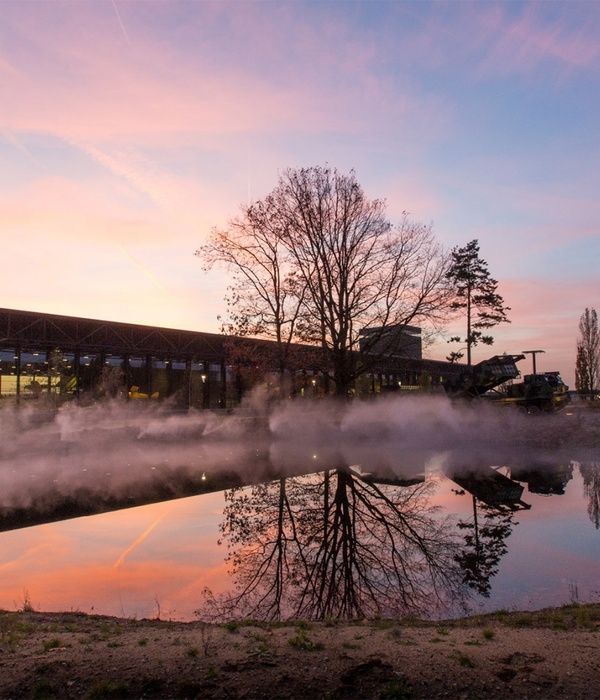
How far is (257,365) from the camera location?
34219 millimetres

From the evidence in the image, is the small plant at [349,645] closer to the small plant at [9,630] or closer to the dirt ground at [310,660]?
the dirt ground at [310,660]

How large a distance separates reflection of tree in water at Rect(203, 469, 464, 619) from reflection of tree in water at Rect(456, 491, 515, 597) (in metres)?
0.26

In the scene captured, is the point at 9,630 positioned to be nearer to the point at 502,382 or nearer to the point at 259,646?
the point at 259,646

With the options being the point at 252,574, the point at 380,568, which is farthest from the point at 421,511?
the point at 252,574

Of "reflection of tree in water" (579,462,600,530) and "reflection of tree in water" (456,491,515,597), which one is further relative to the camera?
"reflection of tree in water" (579,462,600,530)

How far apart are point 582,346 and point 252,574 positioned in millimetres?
92560

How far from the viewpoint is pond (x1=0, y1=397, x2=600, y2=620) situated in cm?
922

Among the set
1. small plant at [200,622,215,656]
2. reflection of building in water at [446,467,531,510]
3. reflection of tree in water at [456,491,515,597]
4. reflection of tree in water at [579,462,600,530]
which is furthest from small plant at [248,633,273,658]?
reflection of building in water at [446,467,531,510]

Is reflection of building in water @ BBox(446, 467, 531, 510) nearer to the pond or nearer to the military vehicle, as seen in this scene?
the pond

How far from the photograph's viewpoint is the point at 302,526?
45.8 ft

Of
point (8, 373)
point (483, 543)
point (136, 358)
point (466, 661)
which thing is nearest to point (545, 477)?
point (483, 543)

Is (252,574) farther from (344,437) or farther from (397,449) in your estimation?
(344,437)

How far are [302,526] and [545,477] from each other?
34.0ft

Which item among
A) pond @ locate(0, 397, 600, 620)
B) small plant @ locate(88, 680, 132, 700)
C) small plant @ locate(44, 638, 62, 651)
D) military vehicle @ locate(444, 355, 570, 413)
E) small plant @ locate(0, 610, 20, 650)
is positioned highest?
military vehicle @ locate(444, 355, 570, 413)
